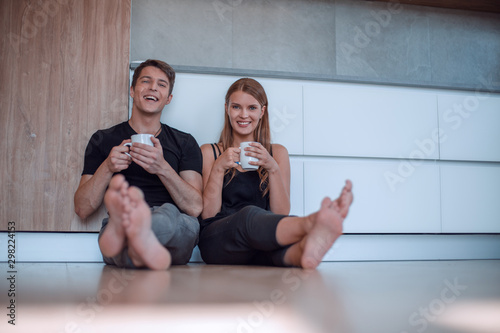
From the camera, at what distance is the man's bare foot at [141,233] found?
1021mm

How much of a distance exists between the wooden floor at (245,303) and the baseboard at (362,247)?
0.58 metres

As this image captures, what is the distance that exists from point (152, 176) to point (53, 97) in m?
0.55

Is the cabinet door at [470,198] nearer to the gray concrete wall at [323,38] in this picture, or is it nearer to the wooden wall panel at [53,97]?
Result: the gray concrete wall at [323,38]

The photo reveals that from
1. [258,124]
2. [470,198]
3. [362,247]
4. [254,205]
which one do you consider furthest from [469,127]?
[254,205]

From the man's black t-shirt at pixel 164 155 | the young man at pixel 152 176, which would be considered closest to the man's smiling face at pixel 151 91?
the young man at pixel 152 176

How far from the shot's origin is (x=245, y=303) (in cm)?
78

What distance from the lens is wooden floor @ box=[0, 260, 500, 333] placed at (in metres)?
0.64

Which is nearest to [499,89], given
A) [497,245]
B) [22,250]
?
[497,245]

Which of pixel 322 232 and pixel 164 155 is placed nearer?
pixel 322 232

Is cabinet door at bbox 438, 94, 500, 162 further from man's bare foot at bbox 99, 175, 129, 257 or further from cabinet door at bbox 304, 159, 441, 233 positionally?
man's bare foot at bbox 99, 175, 129, 257

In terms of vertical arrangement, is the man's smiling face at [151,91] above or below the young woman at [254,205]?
above

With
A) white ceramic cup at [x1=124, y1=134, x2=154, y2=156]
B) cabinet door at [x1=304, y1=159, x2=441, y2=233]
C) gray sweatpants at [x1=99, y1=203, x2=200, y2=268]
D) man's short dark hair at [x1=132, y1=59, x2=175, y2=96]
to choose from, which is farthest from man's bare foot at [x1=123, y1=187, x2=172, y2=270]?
cabinet door at [x1=304, y1=159, x2=441, y2=233]

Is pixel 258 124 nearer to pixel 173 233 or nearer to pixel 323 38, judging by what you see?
pixel 173 233

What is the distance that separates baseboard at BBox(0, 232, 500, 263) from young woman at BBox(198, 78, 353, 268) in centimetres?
29
